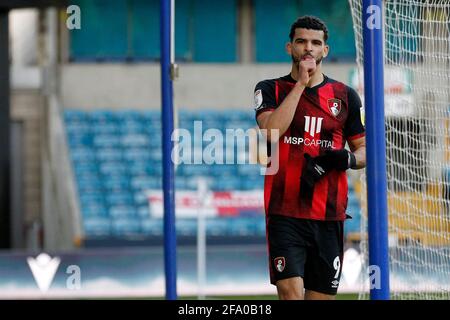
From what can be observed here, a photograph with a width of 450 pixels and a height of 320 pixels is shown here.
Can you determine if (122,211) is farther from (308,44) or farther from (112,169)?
(308,44)

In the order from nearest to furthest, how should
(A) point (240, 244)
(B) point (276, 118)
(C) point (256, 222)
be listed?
(B) point (276, 118)
(A) point (240, 244)
(C) point (256, 222)

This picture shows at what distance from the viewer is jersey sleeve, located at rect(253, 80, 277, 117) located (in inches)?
195

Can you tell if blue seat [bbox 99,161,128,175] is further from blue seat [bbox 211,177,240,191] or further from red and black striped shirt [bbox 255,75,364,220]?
red and black striped shirt [bbox 255,75,364,220]

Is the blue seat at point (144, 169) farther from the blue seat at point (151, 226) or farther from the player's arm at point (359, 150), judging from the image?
the player's arm at point (359, 150)

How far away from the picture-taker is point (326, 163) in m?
4.93

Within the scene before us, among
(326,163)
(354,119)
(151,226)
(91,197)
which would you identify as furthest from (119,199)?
(326,163)

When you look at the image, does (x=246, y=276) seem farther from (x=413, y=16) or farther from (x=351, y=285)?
(x=413, y=16)

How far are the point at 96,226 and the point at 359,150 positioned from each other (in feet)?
38.0

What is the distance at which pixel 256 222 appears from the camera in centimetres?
1642

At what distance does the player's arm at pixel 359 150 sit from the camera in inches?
195

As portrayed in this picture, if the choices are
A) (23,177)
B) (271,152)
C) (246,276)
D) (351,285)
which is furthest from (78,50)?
(271,152)

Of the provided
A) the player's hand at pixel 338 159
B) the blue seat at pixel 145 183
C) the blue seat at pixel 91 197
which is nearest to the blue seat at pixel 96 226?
the blue seat at pixel 91 197

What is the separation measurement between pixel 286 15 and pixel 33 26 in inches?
173

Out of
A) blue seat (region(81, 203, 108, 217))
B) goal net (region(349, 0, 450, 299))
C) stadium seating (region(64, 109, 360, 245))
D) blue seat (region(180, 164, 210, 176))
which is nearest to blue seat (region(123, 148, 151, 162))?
stadium seating (region(64, 109, 360, 245))
